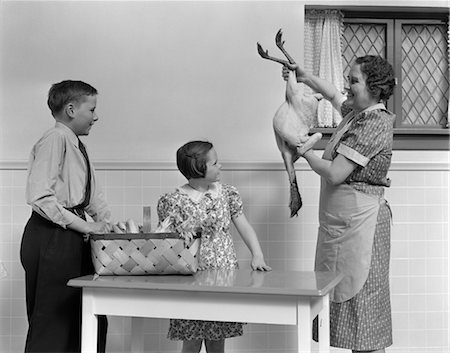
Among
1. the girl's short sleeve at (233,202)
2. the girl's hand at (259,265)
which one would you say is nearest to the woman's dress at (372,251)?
the girl's hand at (259,265)

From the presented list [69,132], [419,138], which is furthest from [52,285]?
[419,138]

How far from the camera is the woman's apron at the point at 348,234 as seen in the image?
2693mm

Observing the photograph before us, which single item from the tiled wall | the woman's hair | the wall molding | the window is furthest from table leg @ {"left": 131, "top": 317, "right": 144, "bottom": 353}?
the window

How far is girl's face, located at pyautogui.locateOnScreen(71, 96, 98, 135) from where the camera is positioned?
2.68 metres

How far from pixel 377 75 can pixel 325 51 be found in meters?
1.06

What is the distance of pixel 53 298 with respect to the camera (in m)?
2.54

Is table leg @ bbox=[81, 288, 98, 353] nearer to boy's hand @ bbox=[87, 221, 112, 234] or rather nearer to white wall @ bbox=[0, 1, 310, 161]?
boy's hand @ bbox=[87, 221, 112, 234]

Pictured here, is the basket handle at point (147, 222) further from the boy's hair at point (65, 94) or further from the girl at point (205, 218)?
the boy's hair at point (65, 94)

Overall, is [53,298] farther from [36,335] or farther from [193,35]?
[193,35]

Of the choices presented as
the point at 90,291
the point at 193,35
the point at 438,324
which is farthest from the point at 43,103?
the point at 438,324

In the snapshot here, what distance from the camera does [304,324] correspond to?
2.06 m

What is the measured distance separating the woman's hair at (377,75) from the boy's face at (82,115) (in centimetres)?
112

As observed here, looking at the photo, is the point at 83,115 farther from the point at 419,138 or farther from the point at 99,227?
the point at 419,138

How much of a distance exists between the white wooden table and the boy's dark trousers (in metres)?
0.32
